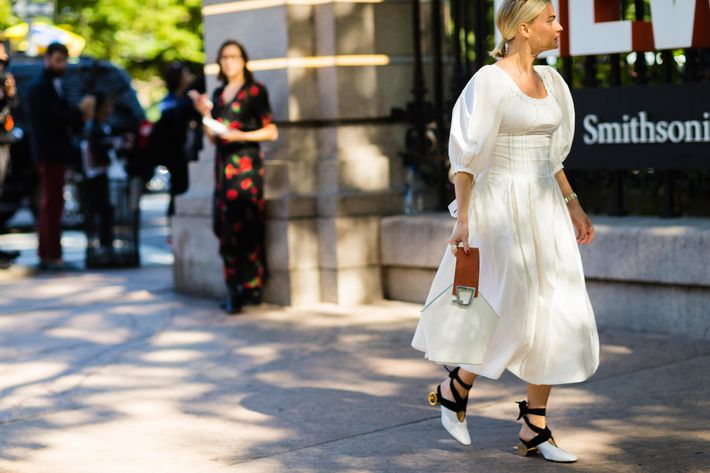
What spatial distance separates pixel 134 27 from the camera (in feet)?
120

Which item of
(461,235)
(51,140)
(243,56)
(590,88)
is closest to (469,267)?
(461,235)

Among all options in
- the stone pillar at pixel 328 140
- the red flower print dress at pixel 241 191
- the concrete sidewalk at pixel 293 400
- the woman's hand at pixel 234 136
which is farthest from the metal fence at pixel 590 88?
the woman's hand at pixel 234 136

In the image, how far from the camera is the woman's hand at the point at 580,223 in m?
5.50

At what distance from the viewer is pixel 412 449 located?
5.57 m

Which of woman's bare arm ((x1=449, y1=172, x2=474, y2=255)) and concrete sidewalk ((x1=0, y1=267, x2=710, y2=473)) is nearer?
woman's bare arm ((x1=449, y1=172, x2=474, y2=255))

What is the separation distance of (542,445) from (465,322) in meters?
0.57

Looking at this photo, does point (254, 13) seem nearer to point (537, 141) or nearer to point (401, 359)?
point (401, 359)

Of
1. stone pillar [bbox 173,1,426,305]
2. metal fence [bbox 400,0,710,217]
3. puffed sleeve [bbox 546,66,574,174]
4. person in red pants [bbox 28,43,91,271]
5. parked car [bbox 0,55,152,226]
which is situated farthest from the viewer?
parked car [bbox 0,55,152,226]

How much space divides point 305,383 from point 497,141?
218cm

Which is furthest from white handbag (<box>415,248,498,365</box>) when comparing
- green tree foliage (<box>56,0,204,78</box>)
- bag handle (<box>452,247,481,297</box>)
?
green tree foliage (<box>56,0,204,78</box>)

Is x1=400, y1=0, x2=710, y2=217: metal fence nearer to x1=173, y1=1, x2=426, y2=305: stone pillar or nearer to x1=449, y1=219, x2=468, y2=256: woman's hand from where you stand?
x1=173, y1=1, x2=426, y2=305: stone pillar

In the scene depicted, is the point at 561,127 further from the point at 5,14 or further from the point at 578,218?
the point at 5,14

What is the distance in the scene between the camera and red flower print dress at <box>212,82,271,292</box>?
30.5 feet

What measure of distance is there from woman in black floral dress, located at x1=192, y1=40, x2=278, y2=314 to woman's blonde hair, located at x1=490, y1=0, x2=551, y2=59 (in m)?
4.19
